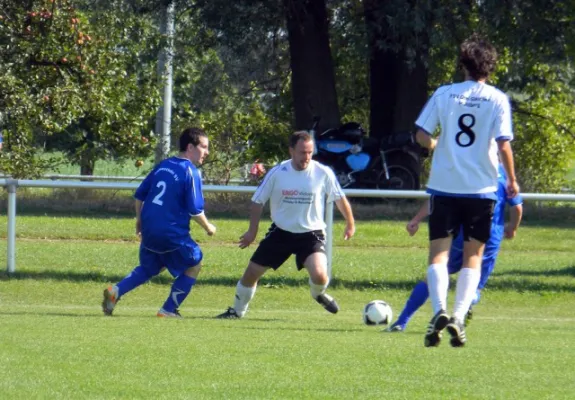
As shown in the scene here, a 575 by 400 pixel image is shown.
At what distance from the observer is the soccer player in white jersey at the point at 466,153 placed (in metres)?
7.29

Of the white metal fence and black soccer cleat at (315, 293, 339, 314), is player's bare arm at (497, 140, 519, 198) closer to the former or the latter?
black soccer cleat at (315, 293, 339, 314)

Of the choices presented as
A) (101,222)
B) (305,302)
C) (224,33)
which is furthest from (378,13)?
(305,302)

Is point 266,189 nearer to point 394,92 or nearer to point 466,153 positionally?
point 466,153

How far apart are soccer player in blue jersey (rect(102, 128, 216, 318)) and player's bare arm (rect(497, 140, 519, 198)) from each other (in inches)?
142

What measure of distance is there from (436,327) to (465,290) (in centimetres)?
53

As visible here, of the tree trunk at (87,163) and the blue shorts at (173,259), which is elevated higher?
the blue shorts at (173,259)

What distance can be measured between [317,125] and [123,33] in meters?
5.85

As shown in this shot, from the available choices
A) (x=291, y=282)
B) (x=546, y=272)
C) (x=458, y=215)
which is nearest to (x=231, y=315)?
(x=291, y=282)

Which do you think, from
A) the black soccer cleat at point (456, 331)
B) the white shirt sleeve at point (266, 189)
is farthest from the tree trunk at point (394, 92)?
the black soccer cleat at point (456, 331)

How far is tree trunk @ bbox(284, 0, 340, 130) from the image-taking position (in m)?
22.5

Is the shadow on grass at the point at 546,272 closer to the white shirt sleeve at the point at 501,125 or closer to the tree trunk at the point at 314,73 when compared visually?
the tree trunk at the point at 314,73

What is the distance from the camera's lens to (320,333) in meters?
9.25

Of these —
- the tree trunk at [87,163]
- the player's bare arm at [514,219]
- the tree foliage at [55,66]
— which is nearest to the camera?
the player's bare arm at [514,219]

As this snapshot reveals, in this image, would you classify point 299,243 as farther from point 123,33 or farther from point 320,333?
point 123,33
